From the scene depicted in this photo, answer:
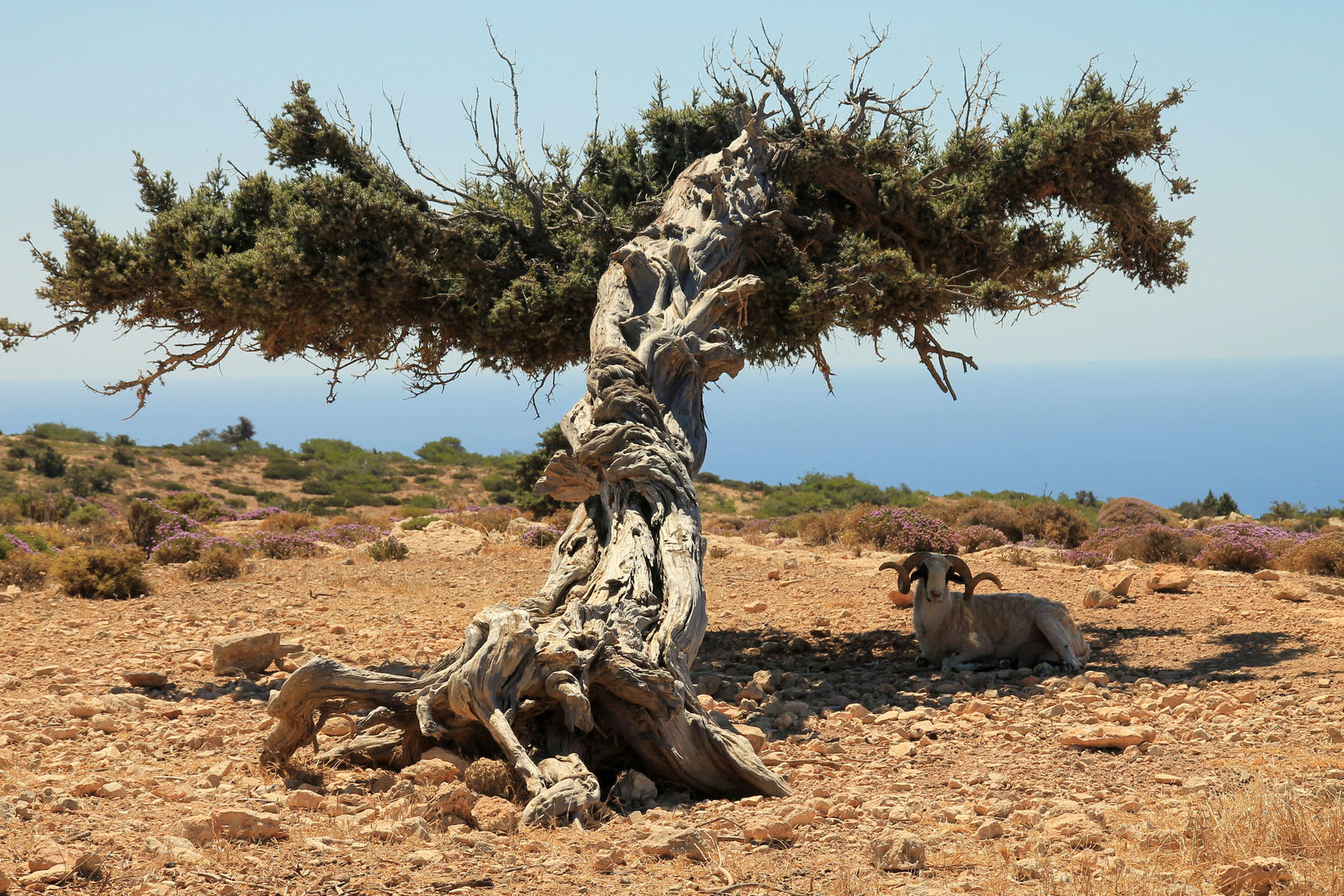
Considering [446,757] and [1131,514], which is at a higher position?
[1131,514]

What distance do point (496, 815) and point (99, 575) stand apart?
9627 mm

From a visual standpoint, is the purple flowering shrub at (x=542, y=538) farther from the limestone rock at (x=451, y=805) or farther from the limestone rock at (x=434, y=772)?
the limestone rock at (x=451, y=805)

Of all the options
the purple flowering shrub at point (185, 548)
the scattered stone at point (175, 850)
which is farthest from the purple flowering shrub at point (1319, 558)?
the purple flowering shrub at point (185, 548)

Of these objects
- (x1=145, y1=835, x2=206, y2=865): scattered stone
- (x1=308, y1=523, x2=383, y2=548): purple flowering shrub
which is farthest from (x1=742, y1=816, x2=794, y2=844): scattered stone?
(x1=308, y1=523, x2=383, y2=548): purple flowering shrub

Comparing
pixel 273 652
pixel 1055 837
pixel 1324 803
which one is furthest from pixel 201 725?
pixel 1324 803

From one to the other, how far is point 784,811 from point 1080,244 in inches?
344

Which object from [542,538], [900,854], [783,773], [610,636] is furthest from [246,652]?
[542,538]

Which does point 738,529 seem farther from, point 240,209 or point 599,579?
point 599,579

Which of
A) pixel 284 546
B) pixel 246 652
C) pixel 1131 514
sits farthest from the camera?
pixel 1131 514

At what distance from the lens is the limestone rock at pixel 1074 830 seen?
4.41 m

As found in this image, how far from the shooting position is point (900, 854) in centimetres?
420

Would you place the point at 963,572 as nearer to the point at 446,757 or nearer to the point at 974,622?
the point at 974,622

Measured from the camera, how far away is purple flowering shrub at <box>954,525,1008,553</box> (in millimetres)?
18109

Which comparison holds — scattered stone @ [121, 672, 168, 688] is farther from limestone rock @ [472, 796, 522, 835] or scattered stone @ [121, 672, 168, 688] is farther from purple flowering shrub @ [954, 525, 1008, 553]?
purple flowering shrub @ [954, 525, 1008, 553]
